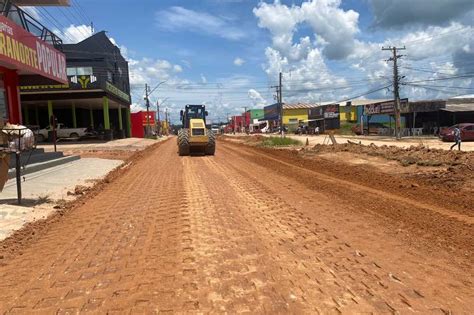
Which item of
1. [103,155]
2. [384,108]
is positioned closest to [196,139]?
[103,155]

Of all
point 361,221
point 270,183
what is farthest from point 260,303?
point 270,183

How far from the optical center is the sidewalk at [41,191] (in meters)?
9.20

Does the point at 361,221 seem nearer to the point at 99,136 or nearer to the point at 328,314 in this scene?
the point at 328,314

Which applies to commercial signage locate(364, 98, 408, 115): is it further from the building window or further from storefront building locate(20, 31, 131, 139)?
the building window

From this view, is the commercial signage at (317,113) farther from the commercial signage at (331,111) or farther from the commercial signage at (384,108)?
the commercial signage at (384,108)

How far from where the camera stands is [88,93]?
42.8m

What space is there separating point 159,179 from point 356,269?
10730 mm

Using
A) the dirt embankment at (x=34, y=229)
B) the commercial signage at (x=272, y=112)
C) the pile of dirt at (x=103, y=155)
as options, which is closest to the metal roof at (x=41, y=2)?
the pile of dirt at (x=103, y=155)

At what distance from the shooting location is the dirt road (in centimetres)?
470

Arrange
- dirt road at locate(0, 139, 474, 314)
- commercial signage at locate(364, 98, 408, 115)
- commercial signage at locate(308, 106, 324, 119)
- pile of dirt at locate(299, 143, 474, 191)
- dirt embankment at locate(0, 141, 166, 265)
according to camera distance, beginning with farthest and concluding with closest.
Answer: commercial signage at locate(308, 106, 324, 119)
commercial signage at locate(364, 98, 408, 115)
pile of dirt at locate(299, 143, 474, 191)
dirt embankment at locate(0, 141, 166, 265)
dirt road at locate(0, 139, 474, 314)

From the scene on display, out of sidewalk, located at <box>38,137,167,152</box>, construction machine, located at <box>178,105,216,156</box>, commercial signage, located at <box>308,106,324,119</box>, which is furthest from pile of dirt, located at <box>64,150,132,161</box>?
commercial signage, located at <box>308,106,324,119</box>

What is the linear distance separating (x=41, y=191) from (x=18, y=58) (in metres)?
6.96

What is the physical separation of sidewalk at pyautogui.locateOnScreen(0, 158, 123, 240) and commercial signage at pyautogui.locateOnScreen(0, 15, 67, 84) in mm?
4195

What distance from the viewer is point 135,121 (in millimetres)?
75812
